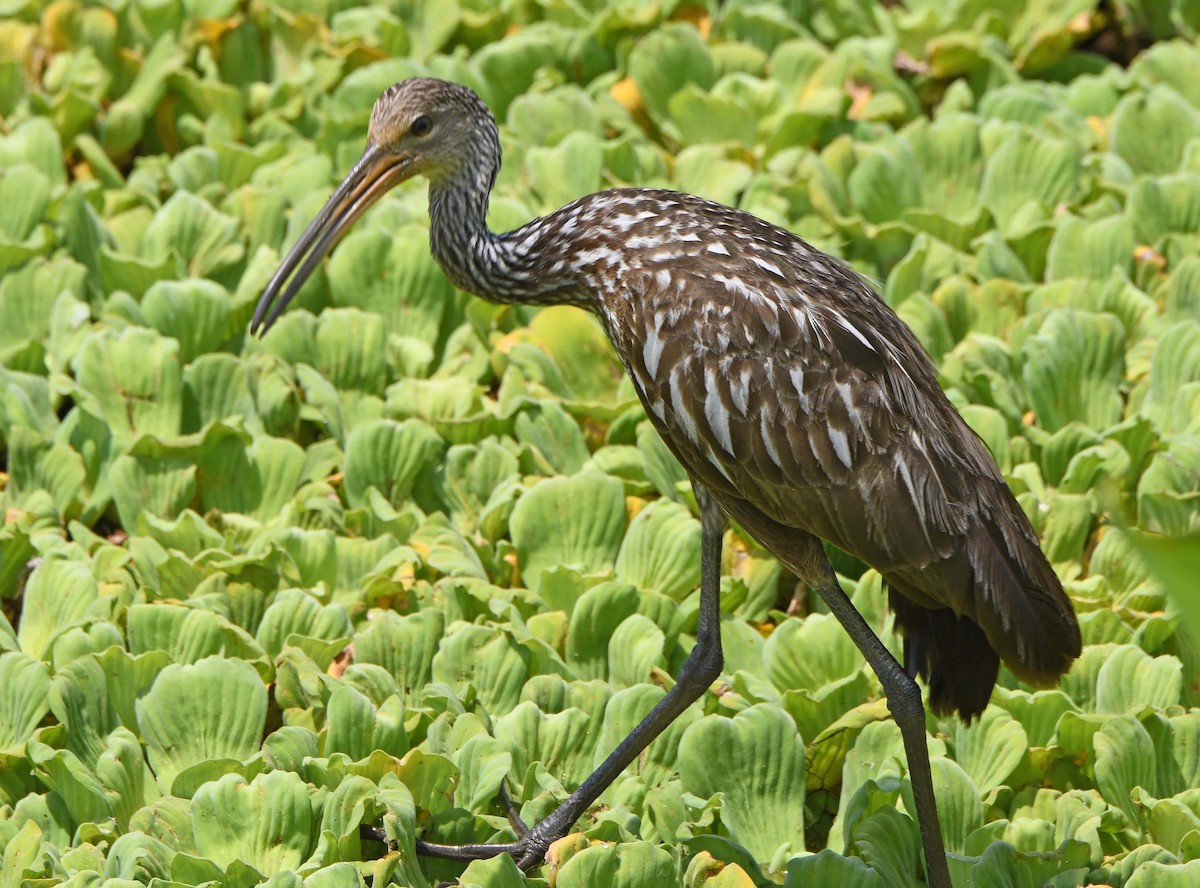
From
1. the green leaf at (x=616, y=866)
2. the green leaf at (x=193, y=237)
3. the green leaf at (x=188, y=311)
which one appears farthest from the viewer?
the green leaf at (x=193, y=237)

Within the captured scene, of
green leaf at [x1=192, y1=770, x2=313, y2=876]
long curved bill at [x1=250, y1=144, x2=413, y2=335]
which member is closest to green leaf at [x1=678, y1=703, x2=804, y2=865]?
green leaf at [x1=192, y1=770, x2=313, y2=876]

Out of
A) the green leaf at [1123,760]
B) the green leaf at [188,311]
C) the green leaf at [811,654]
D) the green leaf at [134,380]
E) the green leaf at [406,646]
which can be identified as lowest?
the green leaf at [1123,760]

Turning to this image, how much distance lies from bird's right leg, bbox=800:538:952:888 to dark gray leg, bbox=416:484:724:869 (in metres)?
0.42

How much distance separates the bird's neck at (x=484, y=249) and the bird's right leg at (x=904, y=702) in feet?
3.96

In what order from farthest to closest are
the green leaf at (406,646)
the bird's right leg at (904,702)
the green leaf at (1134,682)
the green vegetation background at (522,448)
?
the green leaf at (406,646), the green leaf at (1134,682), the green vegetation background at (522,448), the bird's right leg at (904,702)

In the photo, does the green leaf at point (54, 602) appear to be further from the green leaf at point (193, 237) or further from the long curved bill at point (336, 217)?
the green leaf at point (193, 237)

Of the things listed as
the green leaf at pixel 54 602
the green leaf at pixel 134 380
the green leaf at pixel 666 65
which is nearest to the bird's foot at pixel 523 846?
the green leaf at pixel 54 602

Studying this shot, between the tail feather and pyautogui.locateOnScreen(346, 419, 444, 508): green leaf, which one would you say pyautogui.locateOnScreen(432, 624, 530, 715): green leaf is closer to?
pyautogui.locateOnScreen(346, 419, 444, 508): green leaf

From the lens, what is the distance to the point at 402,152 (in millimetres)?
5188

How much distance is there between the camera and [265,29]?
27.7ft

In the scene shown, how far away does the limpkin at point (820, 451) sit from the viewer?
174 inches

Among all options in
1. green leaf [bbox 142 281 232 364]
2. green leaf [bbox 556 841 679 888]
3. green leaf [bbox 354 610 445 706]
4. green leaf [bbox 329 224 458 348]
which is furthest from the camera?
green leaf [bbox 329 224 458 348]

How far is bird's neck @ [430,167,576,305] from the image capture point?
5.03 meters

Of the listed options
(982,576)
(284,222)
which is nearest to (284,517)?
(284,222)
